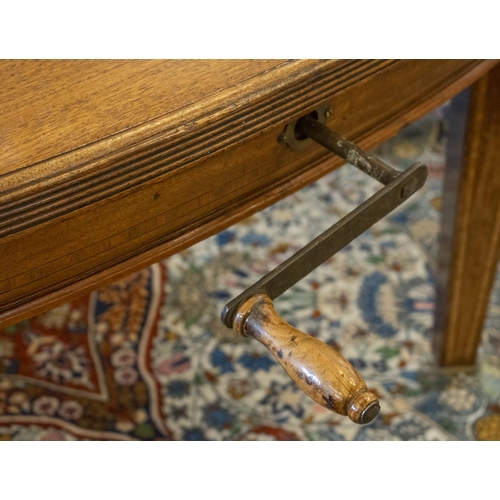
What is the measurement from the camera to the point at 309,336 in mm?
527

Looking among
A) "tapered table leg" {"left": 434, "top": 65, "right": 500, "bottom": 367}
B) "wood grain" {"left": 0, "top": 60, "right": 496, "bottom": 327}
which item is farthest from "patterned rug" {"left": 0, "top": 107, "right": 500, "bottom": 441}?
"wood grain" {"left": 0, "top": 60, "right": 496, "bottom": 327}

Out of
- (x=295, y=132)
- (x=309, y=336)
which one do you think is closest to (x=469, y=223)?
(x=295, y=132)

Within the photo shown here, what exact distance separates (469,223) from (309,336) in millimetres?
689

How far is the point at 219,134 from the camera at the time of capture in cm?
57

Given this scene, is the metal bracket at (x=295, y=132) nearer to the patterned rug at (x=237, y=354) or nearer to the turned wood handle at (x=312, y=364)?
the turned wood handle at (x=312, y=364)

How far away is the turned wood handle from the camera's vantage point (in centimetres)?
49

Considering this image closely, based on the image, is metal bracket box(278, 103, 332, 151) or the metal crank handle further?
A: metal bracket box(278, 103, 332, 151)

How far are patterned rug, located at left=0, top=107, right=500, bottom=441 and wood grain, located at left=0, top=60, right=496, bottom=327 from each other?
637mm

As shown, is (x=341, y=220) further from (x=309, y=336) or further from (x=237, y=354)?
(x=237, y=354)

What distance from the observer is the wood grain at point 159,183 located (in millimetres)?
522

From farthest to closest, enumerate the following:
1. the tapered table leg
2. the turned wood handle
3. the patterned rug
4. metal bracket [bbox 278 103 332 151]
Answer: the patterned rug < the tapered table leg < metal bracket [bbox 278 103 332 151] < the turned wood handle

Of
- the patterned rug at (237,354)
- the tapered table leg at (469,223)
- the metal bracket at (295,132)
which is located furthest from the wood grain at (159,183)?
the patterned rug at (237,354)

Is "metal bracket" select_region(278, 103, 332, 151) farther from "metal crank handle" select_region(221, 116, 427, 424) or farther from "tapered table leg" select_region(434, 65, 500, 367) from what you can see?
"tapered table leg" select_region(434, 65, 500, 367)

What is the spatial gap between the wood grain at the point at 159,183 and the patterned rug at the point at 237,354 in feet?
2.09
